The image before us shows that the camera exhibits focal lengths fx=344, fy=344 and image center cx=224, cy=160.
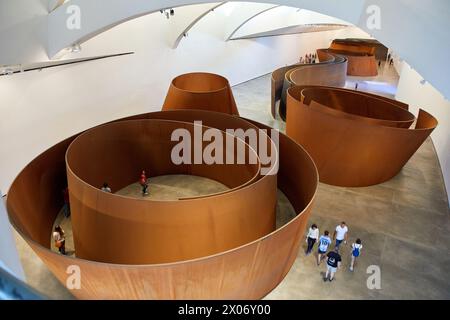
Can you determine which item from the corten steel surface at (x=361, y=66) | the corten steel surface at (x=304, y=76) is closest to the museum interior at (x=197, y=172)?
the corten steel surface at (x=304, y=76)

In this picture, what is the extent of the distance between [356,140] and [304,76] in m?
8.02

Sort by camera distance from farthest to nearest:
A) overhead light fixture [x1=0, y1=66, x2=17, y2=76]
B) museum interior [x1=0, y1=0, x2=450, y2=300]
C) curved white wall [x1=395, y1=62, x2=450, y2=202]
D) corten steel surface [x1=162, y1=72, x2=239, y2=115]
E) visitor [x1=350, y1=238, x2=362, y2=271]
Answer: corten steel surface [x1=162, y1=72, x2=239, y2=115]
curved white wall [x1=395, y1=62, x2=450, y2=202]
overhead light fixture [x1=0, y1=66, x2=17, y2=76]
visitor [x1=350, y1=238, x2=362, y2=271]
museum interior [x1=0, y1=0, x2=450, y2=300]

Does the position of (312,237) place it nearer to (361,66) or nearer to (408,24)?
(408,24)

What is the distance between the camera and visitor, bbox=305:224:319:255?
757cm

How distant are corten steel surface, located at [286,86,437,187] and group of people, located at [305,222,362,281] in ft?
9.28

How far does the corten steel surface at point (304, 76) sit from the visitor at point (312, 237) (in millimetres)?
8034

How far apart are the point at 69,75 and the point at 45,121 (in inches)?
65.2

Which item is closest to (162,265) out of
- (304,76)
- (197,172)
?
(197,172)

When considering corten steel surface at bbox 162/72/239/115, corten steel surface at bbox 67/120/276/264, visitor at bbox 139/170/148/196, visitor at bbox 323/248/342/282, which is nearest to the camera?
corten steel surface at bbox 67/120/276/264

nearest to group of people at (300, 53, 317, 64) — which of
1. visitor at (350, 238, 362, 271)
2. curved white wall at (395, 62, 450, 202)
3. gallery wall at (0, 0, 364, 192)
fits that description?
gallery wall at (0, 0, 364, 192)

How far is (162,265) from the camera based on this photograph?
5.00 metres

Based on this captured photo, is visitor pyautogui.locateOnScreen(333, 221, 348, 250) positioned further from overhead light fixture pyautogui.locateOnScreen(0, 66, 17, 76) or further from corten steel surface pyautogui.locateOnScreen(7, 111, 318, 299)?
overhead light fixture pyautogui.locateOnScreen(0, 66, 17, 76)

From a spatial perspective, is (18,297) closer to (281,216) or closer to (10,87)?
(281,216)
